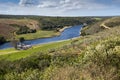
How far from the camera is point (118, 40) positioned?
44.2 metres

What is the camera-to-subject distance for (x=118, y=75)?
88.6ft

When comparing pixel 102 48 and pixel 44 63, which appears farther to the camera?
pixel 44 63

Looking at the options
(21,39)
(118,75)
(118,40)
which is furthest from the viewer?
(21,39)

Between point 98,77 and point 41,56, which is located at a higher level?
point 98,77

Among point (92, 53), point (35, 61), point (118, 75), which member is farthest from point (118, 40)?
point (35, 61)

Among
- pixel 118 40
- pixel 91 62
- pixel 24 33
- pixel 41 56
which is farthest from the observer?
pixel 24 33

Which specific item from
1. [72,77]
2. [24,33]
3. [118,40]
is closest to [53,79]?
[72,77]

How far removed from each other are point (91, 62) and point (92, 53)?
2593mm

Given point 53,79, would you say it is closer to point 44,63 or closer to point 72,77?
point 72,77

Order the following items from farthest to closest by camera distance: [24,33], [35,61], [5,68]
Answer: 1. [24,33]
2. [35,61]
3. [5,68]

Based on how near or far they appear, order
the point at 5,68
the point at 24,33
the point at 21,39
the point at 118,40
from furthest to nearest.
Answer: the point at 24,33 → the point at 21,39 → the point at 5,68 → the point at 118,40

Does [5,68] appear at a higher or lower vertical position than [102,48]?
lower

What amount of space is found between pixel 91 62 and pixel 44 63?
25635mm

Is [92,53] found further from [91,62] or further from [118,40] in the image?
[118,40]
